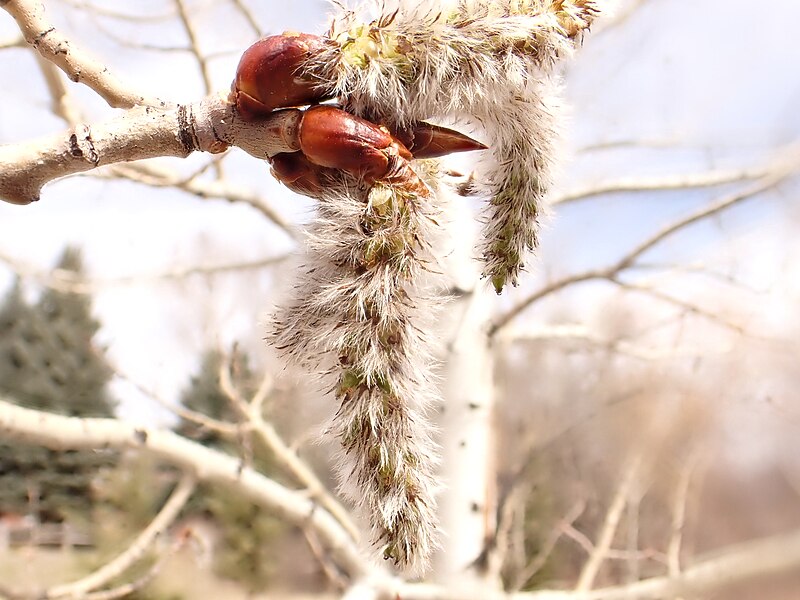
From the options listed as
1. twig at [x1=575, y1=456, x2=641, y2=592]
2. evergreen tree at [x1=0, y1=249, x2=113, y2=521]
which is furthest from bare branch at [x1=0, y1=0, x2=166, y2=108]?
evergreen tree at [x1=0, y1=249, x2=113, y2=521]

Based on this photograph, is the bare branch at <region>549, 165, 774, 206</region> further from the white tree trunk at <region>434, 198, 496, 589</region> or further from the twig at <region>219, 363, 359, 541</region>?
the twig at <region>219, 363, 359, 541</region>

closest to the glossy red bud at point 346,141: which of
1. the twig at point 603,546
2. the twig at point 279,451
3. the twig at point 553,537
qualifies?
the twig at point 279,451

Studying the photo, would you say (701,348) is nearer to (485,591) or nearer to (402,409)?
(485,591)

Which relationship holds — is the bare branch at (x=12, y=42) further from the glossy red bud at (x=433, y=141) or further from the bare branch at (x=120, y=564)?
the glossy red bud at (x=433, y=141)

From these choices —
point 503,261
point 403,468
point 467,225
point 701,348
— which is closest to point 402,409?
point 403,468

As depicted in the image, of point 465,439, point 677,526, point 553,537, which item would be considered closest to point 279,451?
point 465,439
